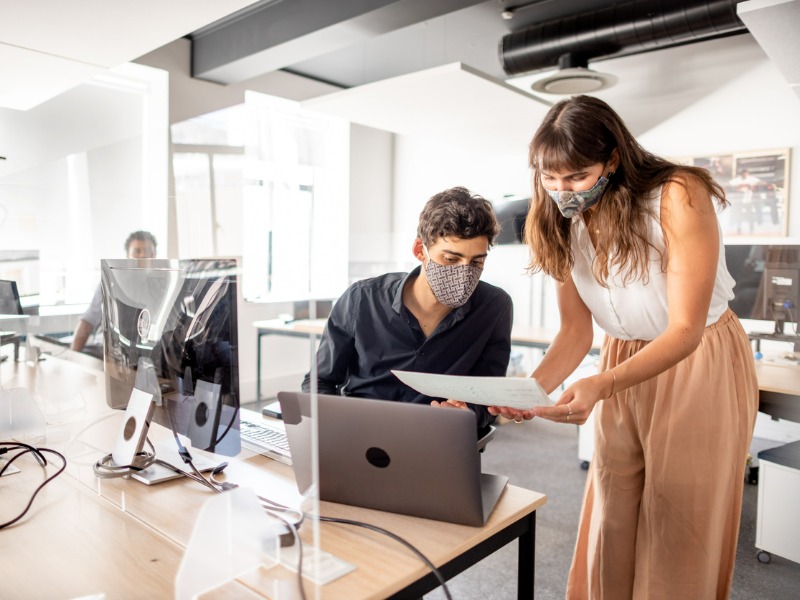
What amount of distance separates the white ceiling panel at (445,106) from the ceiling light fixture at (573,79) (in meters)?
0.17

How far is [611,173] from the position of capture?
4.09 feet

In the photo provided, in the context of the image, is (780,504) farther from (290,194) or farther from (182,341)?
(290,194)

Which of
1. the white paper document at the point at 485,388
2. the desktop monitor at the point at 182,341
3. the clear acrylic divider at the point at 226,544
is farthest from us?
the desktop monitor at the point at 182,341

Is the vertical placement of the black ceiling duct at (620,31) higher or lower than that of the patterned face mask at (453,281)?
higher

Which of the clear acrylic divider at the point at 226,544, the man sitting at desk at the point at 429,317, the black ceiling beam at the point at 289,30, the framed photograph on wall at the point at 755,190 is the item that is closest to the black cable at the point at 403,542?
→ the clear acrylic divider at the point at 226,544

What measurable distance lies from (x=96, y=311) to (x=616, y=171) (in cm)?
115

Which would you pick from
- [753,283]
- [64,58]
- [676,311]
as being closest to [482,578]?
→ [676,311]

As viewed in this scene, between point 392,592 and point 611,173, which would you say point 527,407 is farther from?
point 611,173

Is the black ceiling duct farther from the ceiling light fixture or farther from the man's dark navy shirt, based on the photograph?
the man's dark navy shirt

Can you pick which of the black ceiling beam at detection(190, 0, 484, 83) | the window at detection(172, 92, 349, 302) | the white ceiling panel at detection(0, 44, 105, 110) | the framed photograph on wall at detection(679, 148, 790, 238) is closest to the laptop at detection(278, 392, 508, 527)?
the white ceiling panel at detection(0, 44, 105, 110)

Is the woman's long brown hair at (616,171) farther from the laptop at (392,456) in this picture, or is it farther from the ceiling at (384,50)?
the ceiling at (384,50)

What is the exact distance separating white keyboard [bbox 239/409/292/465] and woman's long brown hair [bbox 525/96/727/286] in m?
0.77

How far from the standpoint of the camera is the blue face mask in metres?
1.24

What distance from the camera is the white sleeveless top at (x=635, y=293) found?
1.24m
